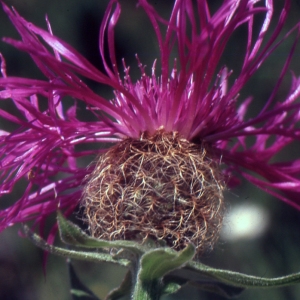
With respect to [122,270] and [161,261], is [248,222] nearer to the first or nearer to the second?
[122,270]

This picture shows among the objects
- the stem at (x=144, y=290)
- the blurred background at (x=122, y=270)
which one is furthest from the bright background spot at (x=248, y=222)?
the stem at (x=144, y=290)

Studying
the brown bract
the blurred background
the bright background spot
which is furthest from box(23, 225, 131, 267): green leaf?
the bright background spot

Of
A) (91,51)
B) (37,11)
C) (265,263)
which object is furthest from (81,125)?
(37,11)

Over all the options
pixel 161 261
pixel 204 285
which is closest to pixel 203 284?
pixel 204 285

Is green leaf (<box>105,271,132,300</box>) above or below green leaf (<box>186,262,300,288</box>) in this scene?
below

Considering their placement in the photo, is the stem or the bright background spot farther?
the bright background spot

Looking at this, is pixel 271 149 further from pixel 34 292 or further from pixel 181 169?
pixel 34 292

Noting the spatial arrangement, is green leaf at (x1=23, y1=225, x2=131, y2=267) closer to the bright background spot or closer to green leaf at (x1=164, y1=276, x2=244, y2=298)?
green leaf at (x1=164, y1=276, x2=244, y2=298)
